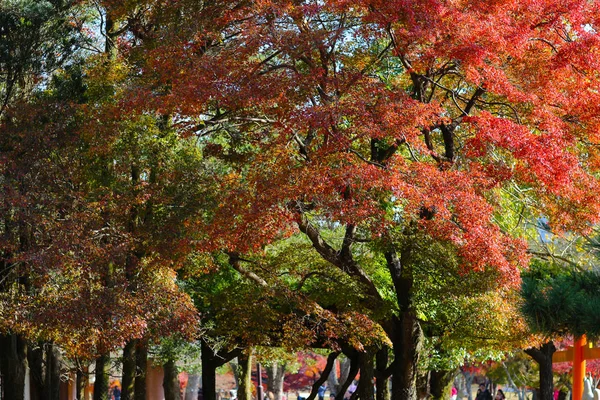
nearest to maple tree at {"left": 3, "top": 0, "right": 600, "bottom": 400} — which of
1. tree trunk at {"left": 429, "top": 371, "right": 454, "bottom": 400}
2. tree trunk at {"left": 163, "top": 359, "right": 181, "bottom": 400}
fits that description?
tree trunk at {"left": 429, "top": 371, "right": 454, "bottom": 400}

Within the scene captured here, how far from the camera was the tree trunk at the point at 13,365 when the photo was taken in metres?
18.9

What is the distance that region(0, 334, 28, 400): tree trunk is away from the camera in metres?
18.9

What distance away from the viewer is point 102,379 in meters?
19.9

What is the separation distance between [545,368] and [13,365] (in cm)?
1362

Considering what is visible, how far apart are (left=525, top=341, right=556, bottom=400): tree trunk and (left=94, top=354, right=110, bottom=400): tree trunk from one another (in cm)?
1132

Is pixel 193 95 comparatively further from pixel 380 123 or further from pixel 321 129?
pixel 380 123

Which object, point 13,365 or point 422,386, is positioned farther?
point 422,386

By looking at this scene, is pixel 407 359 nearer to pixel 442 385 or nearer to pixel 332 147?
pixel 332 147

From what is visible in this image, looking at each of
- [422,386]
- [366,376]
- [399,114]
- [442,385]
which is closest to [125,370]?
[366,376]

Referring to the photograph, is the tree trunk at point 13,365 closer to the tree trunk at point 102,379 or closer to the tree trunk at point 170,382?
the tree trunk at point 102,379

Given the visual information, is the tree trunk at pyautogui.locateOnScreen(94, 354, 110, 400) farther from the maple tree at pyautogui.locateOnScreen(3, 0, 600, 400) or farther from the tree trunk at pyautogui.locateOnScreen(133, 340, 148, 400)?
the maple tree at pyautogui.locateOnScreen(3, 0, 600, 400)

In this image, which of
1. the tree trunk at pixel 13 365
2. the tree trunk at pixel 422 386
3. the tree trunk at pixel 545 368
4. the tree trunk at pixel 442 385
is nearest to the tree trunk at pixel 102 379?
the tree trunk at pixel 13 365

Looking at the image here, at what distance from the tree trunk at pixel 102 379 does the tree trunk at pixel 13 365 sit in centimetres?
159

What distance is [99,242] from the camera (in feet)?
58.0
